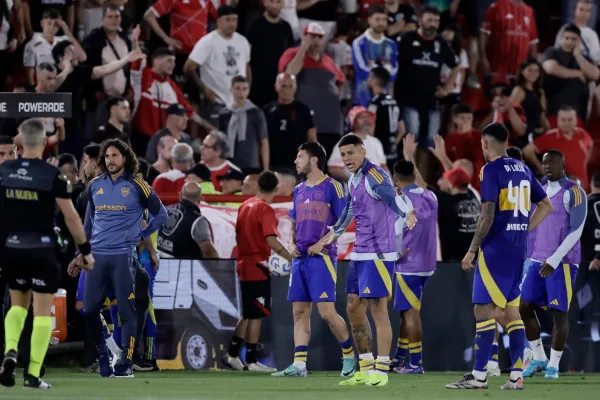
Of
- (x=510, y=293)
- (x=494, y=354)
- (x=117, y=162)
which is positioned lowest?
(x=494, y=354)

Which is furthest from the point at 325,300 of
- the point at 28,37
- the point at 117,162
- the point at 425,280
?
the point at 28,37

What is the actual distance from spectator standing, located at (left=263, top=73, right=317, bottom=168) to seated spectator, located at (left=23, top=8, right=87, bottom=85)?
3.09 metres

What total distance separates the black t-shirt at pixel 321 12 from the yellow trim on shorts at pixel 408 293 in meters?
7.28

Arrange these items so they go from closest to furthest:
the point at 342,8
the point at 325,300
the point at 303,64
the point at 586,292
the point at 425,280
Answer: the point at 325,300, the point at 425,280, the point at 586,292, the point at 303,64, the point at 342,8

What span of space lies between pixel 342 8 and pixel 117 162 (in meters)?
10.1

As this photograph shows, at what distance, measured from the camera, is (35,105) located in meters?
14.1

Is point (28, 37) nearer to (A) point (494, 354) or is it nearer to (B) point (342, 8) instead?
(B) point (342, 8)

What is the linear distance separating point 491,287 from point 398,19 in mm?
10663

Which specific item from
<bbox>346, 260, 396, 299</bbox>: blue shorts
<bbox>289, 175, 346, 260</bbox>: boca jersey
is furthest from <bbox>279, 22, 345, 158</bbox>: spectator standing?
<bbox>346, 260, 396, 299</bbox>: blue shorts

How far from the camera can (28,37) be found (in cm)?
1922

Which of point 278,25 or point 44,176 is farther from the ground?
point 278,25

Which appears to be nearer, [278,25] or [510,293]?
[510,293]

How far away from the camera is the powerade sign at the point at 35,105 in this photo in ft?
46.2

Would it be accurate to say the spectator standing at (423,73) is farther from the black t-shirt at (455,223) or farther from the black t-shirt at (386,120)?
Result: the black t-shirt at (455,223)
